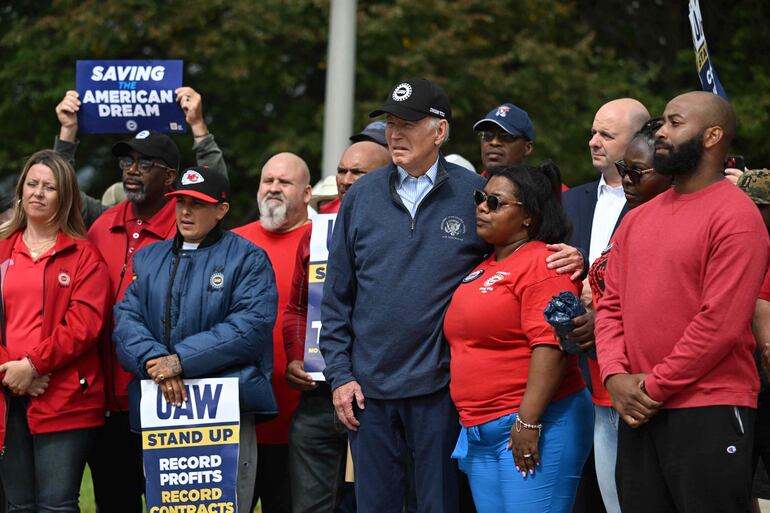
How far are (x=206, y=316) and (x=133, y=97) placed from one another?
2.03 meters

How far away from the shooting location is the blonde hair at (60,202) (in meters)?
6.43

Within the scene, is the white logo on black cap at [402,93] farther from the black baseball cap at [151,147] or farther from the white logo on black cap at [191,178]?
the black baseball cap at [151,147]

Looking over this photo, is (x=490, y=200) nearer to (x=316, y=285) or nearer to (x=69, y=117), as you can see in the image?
(x=316, y=285)

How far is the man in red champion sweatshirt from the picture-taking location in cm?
417

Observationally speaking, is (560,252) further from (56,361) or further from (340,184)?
(56,361)

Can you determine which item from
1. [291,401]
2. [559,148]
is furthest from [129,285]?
[559,148]

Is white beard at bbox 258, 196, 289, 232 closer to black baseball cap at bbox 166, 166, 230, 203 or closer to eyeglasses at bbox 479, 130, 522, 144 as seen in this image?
black baseball cap at bbox 166, 166, 230, 203

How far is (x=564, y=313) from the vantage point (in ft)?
15.6

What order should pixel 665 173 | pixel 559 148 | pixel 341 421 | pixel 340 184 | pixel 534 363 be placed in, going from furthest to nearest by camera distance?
pixel 559 148 < pixel 340 184 < pixel 341 421 < pixel 534 363 < pixel 665 173

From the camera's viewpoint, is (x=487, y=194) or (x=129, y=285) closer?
(x=487, y=194)

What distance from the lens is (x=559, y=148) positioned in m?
15.5

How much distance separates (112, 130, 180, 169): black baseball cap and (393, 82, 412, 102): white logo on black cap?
2.02 meters

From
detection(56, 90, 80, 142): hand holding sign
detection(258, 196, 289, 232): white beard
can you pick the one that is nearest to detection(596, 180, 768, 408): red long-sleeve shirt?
detection(258, 196, 289, 232): white beard

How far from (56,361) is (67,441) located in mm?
442
